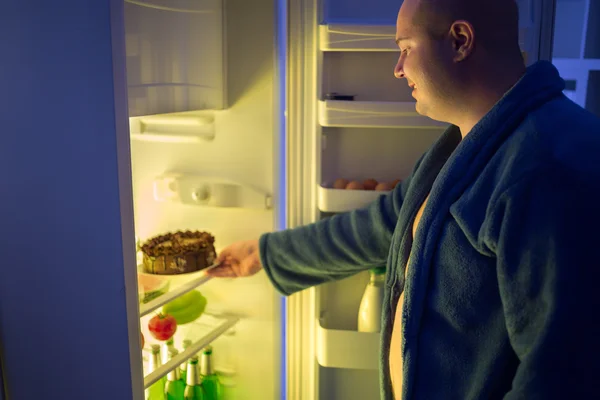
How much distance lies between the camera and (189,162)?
167 centimetres

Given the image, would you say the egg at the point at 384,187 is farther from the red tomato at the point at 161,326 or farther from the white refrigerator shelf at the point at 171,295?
the red tomato at the point at 161,326

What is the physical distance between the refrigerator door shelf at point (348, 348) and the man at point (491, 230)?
227 millimetres

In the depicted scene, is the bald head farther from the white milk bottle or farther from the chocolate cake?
the chocolate cake

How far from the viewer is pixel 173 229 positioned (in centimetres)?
173

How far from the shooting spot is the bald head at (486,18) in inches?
38.3

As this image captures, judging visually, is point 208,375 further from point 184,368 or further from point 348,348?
point 348,348

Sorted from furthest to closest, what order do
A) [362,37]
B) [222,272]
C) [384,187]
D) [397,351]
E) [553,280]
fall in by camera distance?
[222,272], [384,187], [362,37], [397,351], [553,280]

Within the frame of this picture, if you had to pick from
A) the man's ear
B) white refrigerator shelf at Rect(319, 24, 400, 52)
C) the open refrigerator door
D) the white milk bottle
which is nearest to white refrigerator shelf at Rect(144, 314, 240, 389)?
the open refrigerator door

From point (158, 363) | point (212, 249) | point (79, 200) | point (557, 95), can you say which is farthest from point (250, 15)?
point (158, 363)

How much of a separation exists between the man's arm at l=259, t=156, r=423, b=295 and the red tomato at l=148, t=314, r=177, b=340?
0.90ft

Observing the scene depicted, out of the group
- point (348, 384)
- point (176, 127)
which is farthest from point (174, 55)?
point (348, 384)

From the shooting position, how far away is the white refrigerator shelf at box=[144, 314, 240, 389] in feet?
4.48

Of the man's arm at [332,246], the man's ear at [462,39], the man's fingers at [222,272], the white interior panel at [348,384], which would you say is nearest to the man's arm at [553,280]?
the man's ear at [462,39]

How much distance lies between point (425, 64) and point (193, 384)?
100 cm
